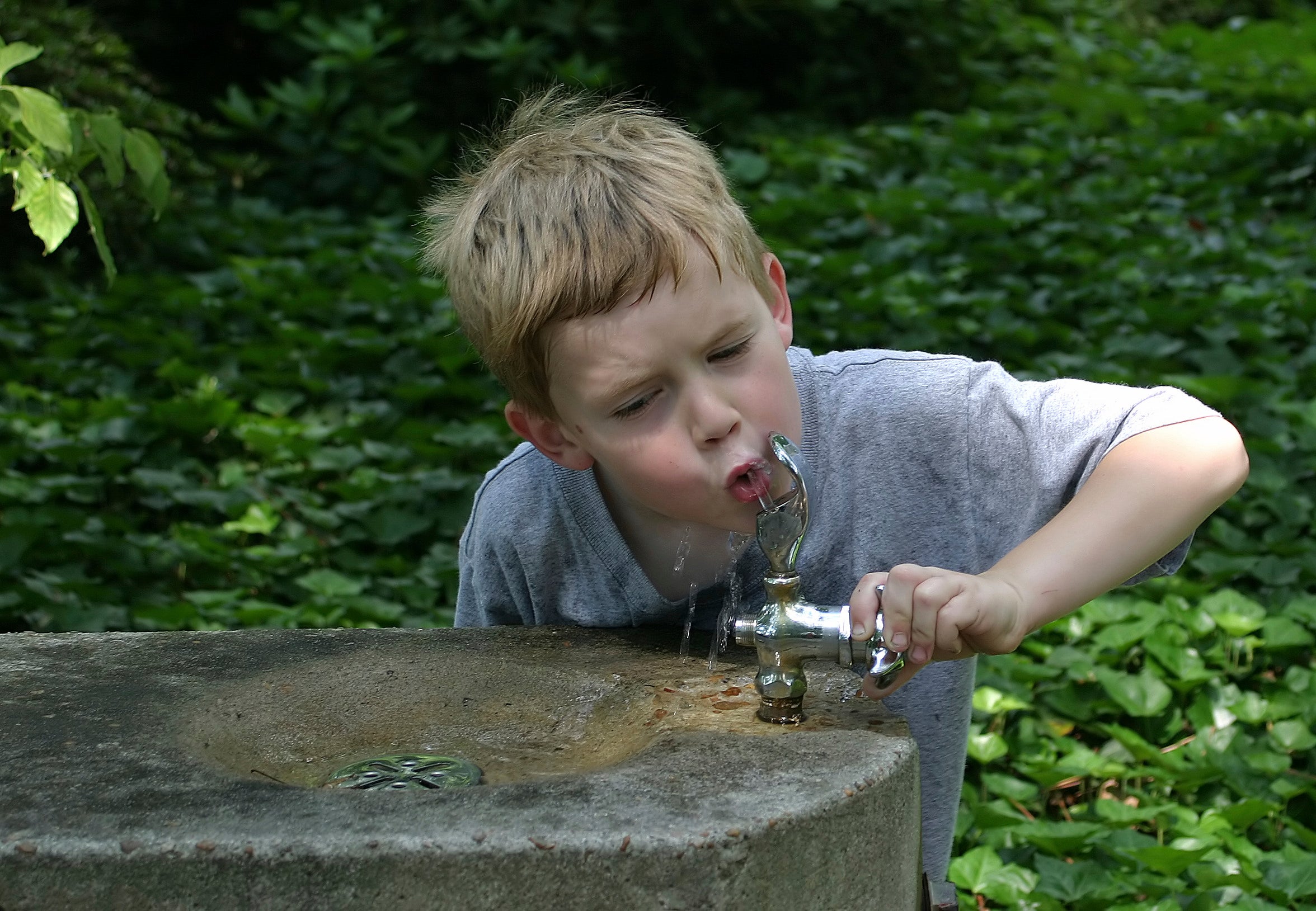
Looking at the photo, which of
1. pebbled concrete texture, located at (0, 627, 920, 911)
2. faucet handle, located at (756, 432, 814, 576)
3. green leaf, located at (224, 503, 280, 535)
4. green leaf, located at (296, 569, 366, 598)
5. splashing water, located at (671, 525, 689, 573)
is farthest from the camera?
green leaf, located at (224, 503, 280, 535)

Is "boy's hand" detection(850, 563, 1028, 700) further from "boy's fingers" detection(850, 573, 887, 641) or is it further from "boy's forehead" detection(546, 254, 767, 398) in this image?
"boy's forehead" detection(546, 254, 767, 398)

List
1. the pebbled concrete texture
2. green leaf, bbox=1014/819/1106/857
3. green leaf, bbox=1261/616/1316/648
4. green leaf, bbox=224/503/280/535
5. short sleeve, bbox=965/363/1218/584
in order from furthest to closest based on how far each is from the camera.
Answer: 1. green leaf, bbox=224/503/280/535
2. green leaf, bbox=1261/616/1316/648
3. green leaf, bbox=1014/819/1106/857
4. short sleeve, bbox=965/363/1218/584
5. the pebbled concrete texture

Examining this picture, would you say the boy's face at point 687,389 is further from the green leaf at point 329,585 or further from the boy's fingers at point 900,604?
the green leaf at point 329,585

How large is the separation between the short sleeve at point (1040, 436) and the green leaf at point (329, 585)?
54.7 inches

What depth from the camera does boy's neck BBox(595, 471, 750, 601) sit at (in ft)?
5.49

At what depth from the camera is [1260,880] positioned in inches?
69.8

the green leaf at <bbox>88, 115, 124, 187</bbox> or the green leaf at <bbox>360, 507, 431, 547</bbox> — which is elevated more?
the green leaf at <bbox>88, 115, 124, 187</bbox>

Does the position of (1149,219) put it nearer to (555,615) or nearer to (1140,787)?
(1140,787)

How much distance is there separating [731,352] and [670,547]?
13.9 inches

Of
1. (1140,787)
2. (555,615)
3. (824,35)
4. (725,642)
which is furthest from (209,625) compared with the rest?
(824,35)

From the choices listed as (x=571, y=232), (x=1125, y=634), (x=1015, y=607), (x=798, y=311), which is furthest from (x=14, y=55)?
(x=798, y=311)

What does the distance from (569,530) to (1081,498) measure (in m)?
0.62

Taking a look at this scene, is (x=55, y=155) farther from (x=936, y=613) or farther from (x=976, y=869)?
(x=976, y=869)

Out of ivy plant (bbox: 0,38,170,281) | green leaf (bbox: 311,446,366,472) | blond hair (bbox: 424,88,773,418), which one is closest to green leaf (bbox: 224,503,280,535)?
green leaf (bbox: 311,446,366,472)
